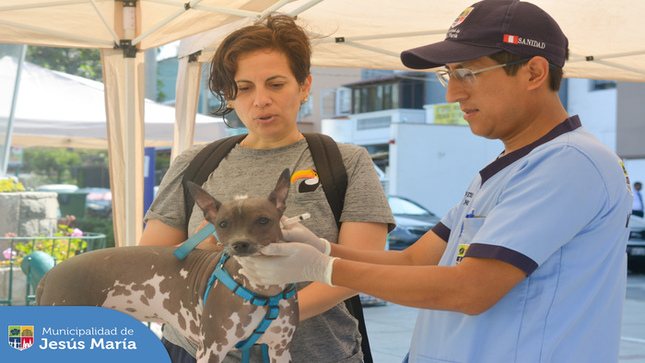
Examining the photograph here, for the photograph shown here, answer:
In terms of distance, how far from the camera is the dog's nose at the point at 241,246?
5.24 feet

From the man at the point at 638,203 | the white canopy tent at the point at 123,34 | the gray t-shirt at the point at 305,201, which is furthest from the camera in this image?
the man at the point at 638,203

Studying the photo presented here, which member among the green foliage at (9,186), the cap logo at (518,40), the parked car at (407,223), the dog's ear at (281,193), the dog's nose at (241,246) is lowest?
the parked car at (407,223)

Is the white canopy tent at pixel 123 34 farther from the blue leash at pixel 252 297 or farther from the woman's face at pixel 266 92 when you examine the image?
the blue leash at pixel 252 297

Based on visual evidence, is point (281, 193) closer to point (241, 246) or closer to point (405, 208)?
point (241, 246)

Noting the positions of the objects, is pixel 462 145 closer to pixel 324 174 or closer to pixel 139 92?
pixel 139 92

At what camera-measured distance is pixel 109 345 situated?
1520 mm

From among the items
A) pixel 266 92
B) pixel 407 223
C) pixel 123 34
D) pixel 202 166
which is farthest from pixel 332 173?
pixel 407 223

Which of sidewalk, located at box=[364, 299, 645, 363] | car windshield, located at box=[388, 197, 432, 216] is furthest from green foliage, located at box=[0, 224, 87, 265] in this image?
car windshield, located at box=[388, 197, 432, 216]

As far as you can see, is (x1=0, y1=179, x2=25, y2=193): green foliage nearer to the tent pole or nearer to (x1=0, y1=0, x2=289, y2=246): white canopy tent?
the tent pole

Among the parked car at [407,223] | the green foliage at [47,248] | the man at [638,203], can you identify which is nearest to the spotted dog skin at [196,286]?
the green foliage at [47,248]

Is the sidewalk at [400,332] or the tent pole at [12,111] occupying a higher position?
the tent pole at [12,111]

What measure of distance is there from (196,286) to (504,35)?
3.52 feet

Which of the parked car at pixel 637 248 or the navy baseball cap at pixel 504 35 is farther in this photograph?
the parked car at pixel 637 248

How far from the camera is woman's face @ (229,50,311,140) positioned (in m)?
2.14
